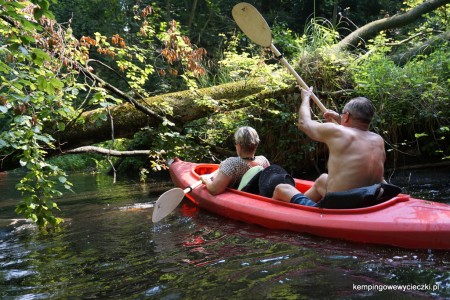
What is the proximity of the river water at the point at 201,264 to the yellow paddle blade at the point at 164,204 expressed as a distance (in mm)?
112

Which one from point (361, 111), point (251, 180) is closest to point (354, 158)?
point (361, 111)

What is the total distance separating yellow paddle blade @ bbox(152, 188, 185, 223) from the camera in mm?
4438

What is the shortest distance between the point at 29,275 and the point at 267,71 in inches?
174

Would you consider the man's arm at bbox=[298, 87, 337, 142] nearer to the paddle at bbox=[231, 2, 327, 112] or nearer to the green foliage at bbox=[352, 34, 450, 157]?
the paddle at bbox=[231, 2, 327, 112]

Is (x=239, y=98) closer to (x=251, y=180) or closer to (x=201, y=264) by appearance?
(x=251, y=180)

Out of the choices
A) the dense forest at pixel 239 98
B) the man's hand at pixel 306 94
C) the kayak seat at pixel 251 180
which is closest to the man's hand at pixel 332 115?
the man's hand at pixel 306 94

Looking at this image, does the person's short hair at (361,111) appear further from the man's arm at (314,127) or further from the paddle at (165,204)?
the paddle at (165,204)

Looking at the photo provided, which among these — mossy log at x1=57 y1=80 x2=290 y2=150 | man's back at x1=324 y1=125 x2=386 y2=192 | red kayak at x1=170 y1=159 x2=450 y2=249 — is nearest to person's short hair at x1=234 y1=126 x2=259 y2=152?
red kayak at x1=170 y1=159 x2=450 y2=249

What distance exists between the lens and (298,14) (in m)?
15.8

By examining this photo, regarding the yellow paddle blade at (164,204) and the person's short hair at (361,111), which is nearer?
the person's short hair at (361,111)

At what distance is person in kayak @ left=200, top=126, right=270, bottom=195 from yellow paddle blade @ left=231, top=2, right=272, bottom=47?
128cm

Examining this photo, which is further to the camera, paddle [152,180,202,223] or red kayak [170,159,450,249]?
paddle [152,180,202,223]

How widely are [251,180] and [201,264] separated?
67.3 inches

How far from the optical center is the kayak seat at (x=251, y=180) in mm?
4633
